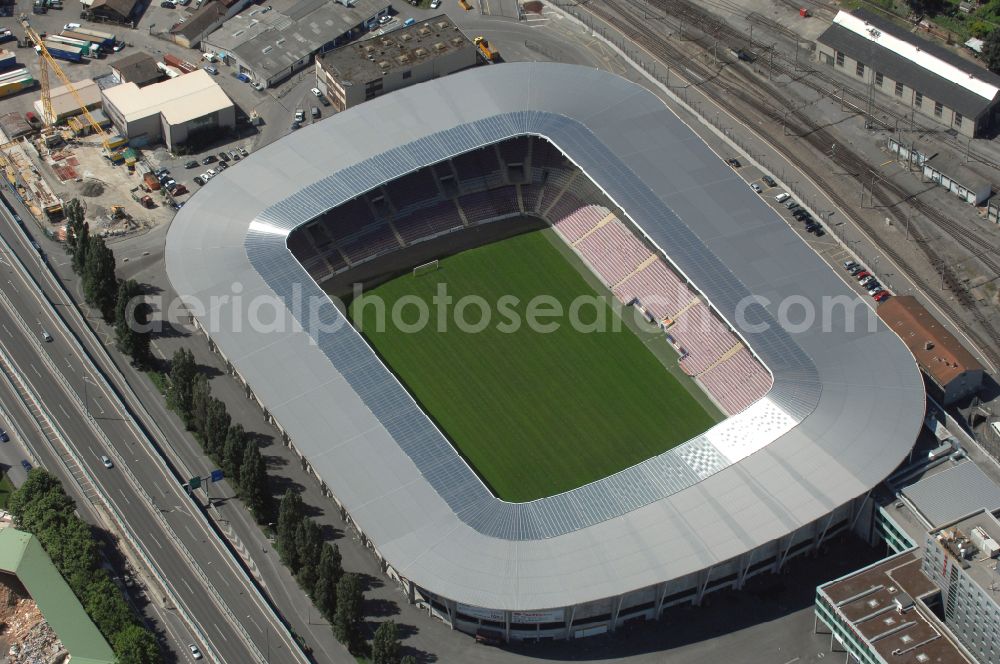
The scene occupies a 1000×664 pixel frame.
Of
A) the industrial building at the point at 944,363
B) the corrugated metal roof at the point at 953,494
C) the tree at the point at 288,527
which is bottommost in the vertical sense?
the corrugated metal roof at the point at 953,494

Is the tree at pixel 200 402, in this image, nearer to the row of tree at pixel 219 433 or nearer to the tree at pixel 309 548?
the row of tree at pixel 219 433

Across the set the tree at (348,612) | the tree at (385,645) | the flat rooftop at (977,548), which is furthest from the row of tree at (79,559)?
the flat rooftop at (977,548)

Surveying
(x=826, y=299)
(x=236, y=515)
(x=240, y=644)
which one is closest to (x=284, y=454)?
(x=236, y=515)

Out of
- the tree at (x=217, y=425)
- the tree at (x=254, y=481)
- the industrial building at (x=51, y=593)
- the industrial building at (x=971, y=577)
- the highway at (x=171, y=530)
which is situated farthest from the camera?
the tree at (x=217, y=425)

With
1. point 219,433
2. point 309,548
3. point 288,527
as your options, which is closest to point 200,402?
point 219,433

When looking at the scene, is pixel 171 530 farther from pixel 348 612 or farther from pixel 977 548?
pixel 977 548

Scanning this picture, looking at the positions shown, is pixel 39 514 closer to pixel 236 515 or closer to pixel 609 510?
pixel 236 515

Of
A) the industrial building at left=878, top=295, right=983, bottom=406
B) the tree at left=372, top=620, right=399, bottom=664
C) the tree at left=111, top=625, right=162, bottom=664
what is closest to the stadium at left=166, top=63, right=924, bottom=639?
the tree at left=372, top=620, right=399, bottom=664
